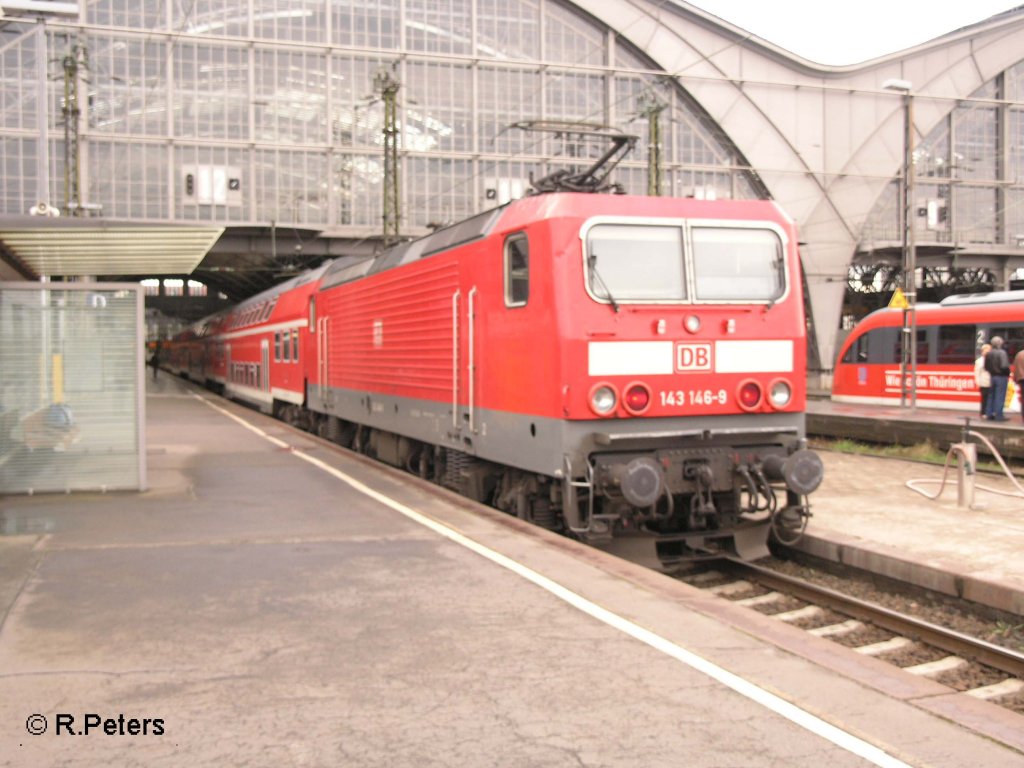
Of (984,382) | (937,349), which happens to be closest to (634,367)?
(984,382)

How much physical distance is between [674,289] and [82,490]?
681 cm

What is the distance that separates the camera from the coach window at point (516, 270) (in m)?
8.63

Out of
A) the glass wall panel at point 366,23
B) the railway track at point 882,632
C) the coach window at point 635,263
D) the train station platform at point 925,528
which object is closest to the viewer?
the railway track at point 882,632

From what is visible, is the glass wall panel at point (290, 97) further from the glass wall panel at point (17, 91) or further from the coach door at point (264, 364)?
the coach door at point (264, 364)

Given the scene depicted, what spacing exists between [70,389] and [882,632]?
844 cm

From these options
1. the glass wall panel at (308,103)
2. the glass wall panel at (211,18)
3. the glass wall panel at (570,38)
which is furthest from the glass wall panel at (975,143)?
the glass wall panel at (211,18)

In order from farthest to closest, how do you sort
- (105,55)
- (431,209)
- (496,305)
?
1. (431,209)
2. (105,55)
3. (496,305)

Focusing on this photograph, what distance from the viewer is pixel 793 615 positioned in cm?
745

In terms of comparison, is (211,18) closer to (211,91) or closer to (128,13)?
(211,91)

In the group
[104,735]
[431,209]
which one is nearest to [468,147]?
[431,209]

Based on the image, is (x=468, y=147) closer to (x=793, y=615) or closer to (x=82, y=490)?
(x=82, y=490)

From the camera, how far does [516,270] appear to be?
884 cm

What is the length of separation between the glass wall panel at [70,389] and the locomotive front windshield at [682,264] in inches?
207

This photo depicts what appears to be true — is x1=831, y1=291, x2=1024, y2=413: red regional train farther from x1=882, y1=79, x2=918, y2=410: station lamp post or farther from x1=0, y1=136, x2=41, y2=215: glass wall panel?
x1=0, y1=136, x2=41, y2=215: glass wall panel
